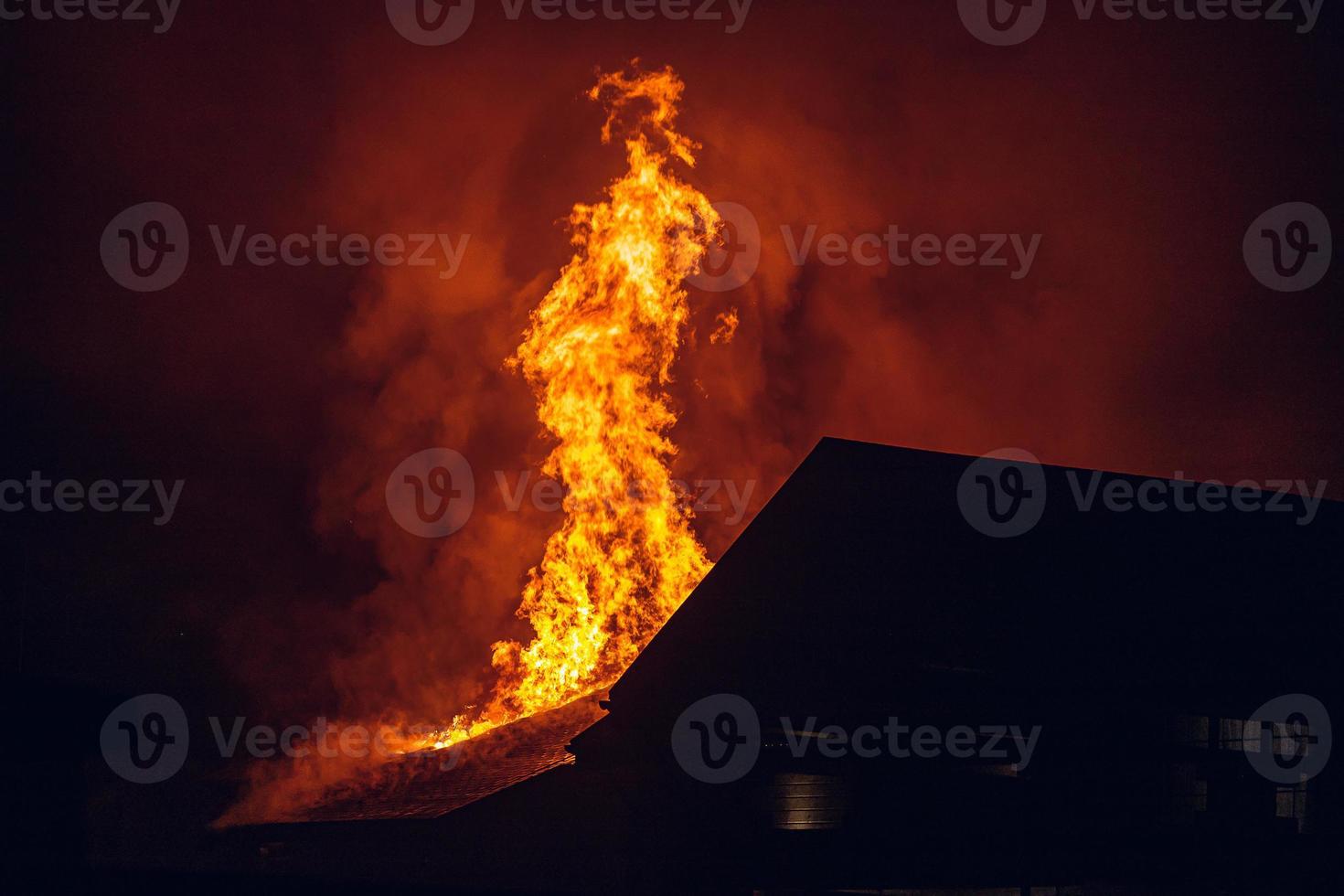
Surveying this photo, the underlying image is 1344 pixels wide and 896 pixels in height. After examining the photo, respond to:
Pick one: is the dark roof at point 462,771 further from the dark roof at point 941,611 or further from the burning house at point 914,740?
the dark roof at point 941,611

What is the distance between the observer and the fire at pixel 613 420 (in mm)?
23516

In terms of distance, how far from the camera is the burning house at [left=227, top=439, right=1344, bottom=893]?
14.2 meters

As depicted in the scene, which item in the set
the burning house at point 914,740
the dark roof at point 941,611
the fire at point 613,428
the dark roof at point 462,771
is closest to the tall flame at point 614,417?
the fire at point 613,428

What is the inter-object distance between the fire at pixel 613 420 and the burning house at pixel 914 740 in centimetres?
703

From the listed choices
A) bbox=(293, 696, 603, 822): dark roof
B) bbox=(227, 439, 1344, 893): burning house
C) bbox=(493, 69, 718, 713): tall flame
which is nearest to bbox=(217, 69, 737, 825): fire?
Result: bbox=(493, 69, 718, 713): tall flame

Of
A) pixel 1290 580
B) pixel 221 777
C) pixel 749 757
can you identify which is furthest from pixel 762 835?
pixel 221 777

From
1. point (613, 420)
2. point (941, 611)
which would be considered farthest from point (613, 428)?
point (941, 611)

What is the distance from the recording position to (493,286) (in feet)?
89.7

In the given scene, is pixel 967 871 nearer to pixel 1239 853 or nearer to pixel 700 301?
pixel 1239 853

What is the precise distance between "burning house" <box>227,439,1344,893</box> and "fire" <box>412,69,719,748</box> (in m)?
7.03

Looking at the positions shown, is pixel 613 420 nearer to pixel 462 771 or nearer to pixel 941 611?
pixel 462 771

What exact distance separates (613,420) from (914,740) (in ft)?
41.2

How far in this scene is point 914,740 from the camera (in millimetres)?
14195

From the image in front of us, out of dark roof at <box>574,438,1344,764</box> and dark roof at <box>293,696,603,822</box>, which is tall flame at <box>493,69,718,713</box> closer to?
dark roof at <box>293,696,603,822</box>
